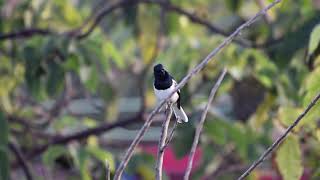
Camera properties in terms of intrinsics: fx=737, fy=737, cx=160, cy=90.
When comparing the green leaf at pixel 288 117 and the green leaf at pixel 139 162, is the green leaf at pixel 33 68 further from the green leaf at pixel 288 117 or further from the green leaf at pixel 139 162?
the green leaf at pixel 288 117

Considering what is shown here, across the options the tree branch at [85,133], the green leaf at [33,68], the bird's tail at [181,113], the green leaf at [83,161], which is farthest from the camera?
the tree branch at [85,133]

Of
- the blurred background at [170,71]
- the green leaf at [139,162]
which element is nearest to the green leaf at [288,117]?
the blurred background at [170,71]

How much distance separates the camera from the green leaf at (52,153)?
285 centimetres

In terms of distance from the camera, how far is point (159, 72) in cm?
199

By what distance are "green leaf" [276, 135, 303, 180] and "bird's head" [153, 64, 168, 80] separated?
0.38 meters

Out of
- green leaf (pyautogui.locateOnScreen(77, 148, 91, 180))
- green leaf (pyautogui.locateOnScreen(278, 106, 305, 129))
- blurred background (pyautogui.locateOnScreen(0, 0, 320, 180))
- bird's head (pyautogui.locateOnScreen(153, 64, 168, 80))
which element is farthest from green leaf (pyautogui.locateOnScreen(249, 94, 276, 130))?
bird's head (pyautogui.locateOnScreen(153, 64, 168, 80))

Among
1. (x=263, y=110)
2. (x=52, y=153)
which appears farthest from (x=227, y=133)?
(x=52, y=153)

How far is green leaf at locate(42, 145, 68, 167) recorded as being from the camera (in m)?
2.85

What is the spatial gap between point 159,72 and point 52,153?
108 centimetres

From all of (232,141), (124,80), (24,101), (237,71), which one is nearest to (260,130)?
(232,141)

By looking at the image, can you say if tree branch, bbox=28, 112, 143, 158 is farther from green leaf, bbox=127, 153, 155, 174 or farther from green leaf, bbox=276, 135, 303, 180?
green leaf, bbox=276, 135, 303, 180

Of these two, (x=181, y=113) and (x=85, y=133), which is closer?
(x=181, y=113)

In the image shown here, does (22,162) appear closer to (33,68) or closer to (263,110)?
(33,68)

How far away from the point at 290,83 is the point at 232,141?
334 millimetres
